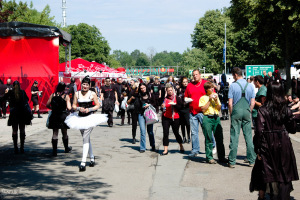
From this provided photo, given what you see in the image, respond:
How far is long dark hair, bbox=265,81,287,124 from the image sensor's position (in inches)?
206

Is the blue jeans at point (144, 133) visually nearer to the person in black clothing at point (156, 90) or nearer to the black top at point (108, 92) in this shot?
the black top at point (108, 92)

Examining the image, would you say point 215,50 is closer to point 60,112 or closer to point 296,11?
point 296,11

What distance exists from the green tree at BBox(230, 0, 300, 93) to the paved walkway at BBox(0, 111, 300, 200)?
58.4 feet

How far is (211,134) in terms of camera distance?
9016mm

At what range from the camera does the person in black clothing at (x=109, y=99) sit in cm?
1664

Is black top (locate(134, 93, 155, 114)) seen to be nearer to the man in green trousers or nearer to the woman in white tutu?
the woman in white tutu

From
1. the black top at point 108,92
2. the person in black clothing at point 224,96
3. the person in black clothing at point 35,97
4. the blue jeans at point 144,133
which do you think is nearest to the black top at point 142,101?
the blue jeans at point 144,133

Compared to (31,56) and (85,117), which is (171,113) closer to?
(85,117)

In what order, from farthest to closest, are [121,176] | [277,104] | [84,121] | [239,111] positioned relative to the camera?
[84,121]
[239,111]
[121,176]
[277,104]

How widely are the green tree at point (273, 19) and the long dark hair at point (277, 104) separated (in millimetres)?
23393

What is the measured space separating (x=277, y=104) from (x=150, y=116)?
5.74m

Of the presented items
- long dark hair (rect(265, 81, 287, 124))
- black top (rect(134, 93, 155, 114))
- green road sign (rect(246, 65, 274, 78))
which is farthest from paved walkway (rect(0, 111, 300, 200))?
green road sign (rect(246, 65, 274, 78))

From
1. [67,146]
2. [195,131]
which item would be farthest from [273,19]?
[67,146]

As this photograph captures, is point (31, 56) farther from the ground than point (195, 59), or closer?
closer
